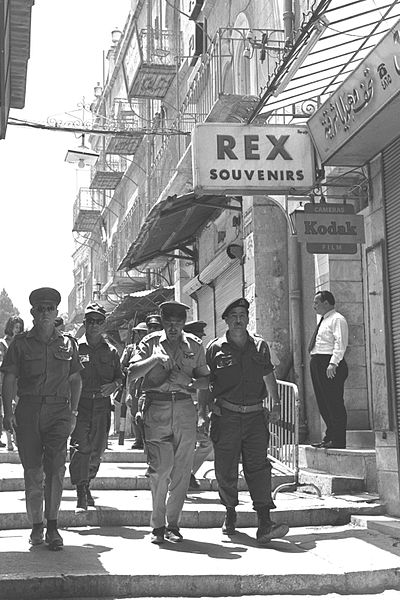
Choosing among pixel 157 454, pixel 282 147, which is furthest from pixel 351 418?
pixel 157 454

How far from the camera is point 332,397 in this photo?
33.0 ft

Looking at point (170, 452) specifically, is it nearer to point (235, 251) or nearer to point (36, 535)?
point (36, 535)

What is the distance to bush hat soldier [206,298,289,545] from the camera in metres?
7.44

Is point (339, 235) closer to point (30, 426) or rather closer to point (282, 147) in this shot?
point (282, 147)

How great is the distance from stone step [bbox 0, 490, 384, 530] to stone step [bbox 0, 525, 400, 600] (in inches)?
26.9

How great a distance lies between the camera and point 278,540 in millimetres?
7410

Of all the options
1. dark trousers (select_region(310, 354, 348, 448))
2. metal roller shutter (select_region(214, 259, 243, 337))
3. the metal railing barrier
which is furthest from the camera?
metal roller shutter (select_region(214, 259, 243, 337))

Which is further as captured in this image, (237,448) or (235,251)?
(235,251)

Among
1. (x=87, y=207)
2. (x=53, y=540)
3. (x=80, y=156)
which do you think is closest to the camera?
(x=53, y=540)

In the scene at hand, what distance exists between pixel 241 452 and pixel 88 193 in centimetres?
3089

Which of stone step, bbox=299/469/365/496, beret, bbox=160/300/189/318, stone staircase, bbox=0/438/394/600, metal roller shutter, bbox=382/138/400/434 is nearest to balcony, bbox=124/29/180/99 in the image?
metal roller shutter, bbox=382/138/400/434

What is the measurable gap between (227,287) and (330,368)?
23.2ft

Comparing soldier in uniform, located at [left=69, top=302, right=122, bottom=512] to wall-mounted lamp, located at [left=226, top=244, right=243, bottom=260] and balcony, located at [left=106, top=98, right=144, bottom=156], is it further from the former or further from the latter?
balcony, located at [left=106, top=98, right=144, bottom=156]

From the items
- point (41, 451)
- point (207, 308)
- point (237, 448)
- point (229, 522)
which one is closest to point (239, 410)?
point (237, 448)
